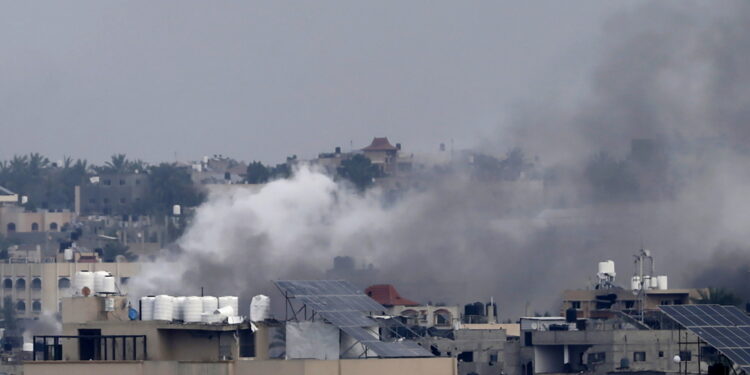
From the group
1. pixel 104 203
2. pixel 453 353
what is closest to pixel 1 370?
pixel 453 353

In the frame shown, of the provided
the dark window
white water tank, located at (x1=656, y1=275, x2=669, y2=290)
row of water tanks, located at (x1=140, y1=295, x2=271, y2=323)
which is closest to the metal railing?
row of water tanks, located at (x1=140, y1=295, x2=271, y2=323)

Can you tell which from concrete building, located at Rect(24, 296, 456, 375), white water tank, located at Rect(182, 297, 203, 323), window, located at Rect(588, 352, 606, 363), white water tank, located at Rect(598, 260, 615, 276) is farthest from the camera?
white water tank, located at Rect(598, 260, 615, 276)

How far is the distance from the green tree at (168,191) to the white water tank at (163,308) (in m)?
120

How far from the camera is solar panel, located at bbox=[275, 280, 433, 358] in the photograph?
63.3 metres

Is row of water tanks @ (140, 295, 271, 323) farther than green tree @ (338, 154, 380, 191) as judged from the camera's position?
No

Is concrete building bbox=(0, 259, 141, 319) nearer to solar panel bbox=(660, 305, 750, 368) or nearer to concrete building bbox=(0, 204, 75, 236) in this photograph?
concrete building bbox=(0, 204, 75, 236)

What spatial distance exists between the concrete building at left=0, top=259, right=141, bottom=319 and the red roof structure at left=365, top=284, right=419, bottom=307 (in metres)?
29.6

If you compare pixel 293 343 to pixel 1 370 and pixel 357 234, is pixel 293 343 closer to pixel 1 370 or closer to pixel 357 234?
pixel 1 370

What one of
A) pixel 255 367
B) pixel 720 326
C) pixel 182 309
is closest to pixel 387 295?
pixel 182 309

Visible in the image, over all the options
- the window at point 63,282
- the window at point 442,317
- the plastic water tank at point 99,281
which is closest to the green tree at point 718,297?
the window at point 442,317

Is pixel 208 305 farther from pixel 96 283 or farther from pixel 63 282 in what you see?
pixel 63 282

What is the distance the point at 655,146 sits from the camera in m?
136

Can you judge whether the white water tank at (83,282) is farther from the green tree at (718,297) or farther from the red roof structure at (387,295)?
the red roof structure at (387,295)

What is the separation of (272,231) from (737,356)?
71475 millimetres
